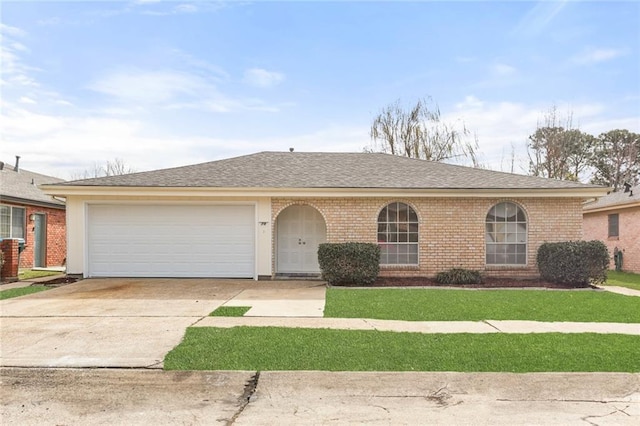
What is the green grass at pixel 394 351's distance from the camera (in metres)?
5.34

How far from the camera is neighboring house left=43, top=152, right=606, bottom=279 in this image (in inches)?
521

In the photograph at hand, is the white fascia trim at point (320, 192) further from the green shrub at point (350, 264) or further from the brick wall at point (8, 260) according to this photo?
the brick wall at point (8, 260)

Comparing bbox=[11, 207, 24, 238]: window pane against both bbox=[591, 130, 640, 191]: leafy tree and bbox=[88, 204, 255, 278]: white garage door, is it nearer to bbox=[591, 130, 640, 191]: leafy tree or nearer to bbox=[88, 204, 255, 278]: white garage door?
bbox=[88, 204, 255, 278]: white garage door

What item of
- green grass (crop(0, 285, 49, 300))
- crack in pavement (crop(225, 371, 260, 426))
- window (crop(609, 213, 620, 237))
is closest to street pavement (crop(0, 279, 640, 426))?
crack in pavement (crop(225, 371, 260, 426))

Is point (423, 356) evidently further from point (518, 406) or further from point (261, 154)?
point (261, 154)

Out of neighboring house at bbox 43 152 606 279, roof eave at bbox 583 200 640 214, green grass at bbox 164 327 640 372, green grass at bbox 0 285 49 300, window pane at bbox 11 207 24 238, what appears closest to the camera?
green grass at bbox 164 327 640 372

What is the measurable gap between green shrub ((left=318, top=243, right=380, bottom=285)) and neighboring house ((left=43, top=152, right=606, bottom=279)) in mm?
1229

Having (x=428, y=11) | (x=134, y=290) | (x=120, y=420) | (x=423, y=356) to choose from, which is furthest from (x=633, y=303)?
(x=134, y=290)

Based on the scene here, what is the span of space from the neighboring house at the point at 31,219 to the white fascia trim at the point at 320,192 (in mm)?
5223

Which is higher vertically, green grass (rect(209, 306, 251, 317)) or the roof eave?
the roof eave

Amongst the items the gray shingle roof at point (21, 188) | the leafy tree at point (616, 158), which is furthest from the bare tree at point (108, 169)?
the leafy tree at point (616, 158)

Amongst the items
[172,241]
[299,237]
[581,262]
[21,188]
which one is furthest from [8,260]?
[581,262]

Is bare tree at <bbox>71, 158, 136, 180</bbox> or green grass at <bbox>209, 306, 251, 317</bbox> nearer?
green grass at <bbox>209, 306, 251, 317</bbox>

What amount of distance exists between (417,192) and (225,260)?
5.90m
